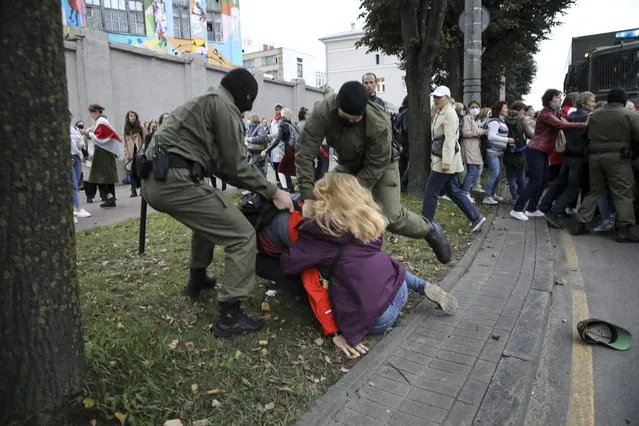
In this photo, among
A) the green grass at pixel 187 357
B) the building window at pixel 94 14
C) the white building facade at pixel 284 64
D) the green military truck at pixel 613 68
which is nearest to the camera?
the green grass at pixel 187 357

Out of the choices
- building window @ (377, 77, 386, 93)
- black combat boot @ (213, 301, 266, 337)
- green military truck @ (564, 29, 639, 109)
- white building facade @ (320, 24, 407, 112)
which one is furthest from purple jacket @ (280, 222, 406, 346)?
building window @ (377, 77, 386, 93)

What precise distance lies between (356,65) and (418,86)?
5762 cm

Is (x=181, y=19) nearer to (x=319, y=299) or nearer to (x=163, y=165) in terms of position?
(x=163, y=165)

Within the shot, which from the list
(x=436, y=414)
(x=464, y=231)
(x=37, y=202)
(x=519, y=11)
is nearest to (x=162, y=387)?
(x=37, y=202)

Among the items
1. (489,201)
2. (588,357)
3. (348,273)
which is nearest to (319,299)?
(348,273)

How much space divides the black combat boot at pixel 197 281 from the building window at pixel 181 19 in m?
37.8

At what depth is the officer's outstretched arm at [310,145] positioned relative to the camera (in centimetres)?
411

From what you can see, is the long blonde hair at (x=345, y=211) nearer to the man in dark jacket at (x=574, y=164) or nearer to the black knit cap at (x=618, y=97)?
the black knit cap at (x=618, y=97)

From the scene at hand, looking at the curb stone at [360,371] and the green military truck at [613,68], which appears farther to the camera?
the green military truck at [613,68]

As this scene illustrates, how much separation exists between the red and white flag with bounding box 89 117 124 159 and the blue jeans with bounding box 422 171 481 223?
631 centimetres

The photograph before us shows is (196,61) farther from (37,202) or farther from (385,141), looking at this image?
(37,202)

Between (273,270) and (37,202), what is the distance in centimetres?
195

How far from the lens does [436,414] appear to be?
2.76 meters

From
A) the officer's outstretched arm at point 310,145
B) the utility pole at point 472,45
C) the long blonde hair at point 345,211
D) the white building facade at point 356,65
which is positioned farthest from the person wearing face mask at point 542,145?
the white building facade at point 356,65
